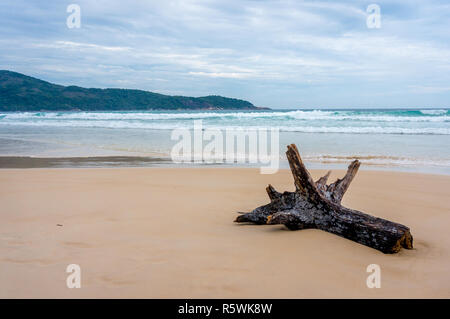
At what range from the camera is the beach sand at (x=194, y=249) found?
248cm

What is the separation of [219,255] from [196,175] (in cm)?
450

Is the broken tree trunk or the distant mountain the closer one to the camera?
the broken tree trunk

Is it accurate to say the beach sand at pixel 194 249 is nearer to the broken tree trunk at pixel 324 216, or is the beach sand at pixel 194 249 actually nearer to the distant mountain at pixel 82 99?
the broken tree trunk at pixel 324 216

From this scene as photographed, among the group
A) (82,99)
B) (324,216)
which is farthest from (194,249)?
(82,99)

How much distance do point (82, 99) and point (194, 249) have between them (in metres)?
84.3

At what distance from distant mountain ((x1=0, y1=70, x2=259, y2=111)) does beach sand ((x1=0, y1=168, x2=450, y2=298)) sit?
75914mm

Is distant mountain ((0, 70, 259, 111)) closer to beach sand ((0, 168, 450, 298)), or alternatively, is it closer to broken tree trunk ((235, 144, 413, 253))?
beach sand ((0, 168, 450, 298))

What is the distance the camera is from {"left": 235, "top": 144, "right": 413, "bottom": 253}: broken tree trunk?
3.08 meters

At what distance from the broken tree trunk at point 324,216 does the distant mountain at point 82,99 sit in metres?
77.8

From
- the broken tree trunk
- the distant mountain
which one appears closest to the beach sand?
the broken tree trunk

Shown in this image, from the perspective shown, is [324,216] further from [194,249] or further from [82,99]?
[82,99]

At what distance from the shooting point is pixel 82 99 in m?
79.6
